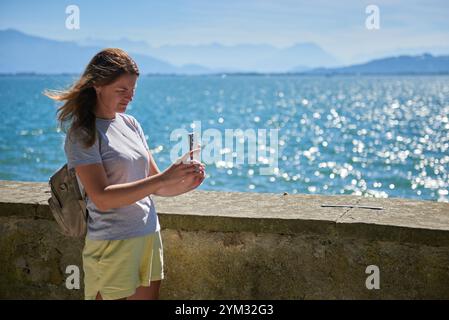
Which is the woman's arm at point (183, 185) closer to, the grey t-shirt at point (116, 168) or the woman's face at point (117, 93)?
the grey t-shirt at point (116, 168)

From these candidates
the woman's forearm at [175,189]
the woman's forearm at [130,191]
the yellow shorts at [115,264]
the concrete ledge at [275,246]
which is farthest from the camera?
the concrete ledge at [275,246]

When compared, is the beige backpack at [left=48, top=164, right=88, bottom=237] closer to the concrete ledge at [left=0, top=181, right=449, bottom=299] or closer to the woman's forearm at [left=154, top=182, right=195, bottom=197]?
the woman's forearm at [left=154, top=182, right=195, bottom=197]

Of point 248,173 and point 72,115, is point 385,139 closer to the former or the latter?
point 248,173

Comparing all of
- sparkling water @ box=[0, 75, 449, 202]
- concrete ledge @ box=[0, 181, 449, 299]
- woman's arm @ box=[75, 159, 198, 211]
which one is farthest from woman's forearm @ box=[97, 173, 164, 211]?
sparkling water @ box=[0, 75, 449, 202]

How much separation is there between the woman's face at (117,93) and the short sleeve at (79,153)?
0.58ft

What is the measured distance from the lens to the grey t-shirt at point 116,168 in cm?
276

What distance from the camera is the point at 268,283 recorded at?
363cm

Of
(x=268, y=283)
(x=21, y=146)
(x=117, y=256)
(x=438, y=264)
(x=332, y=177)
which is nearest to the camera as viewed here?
(x=117, y=256)

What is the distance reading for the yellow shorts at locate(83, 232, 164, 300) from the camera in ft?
9.29

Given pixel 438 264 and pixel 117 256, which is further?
pixel 438 264

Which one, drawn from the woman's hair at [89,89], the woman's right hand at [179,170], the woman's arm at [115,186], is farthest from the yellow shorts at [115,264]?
the woman's hair at [89,89]

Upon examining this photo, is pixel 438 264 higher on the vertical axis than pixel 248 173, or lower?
higher

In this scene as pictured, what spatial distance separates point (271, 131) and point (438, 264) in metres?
42.8

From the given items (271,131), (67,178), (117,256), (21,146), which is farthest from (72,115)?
(271,131)
